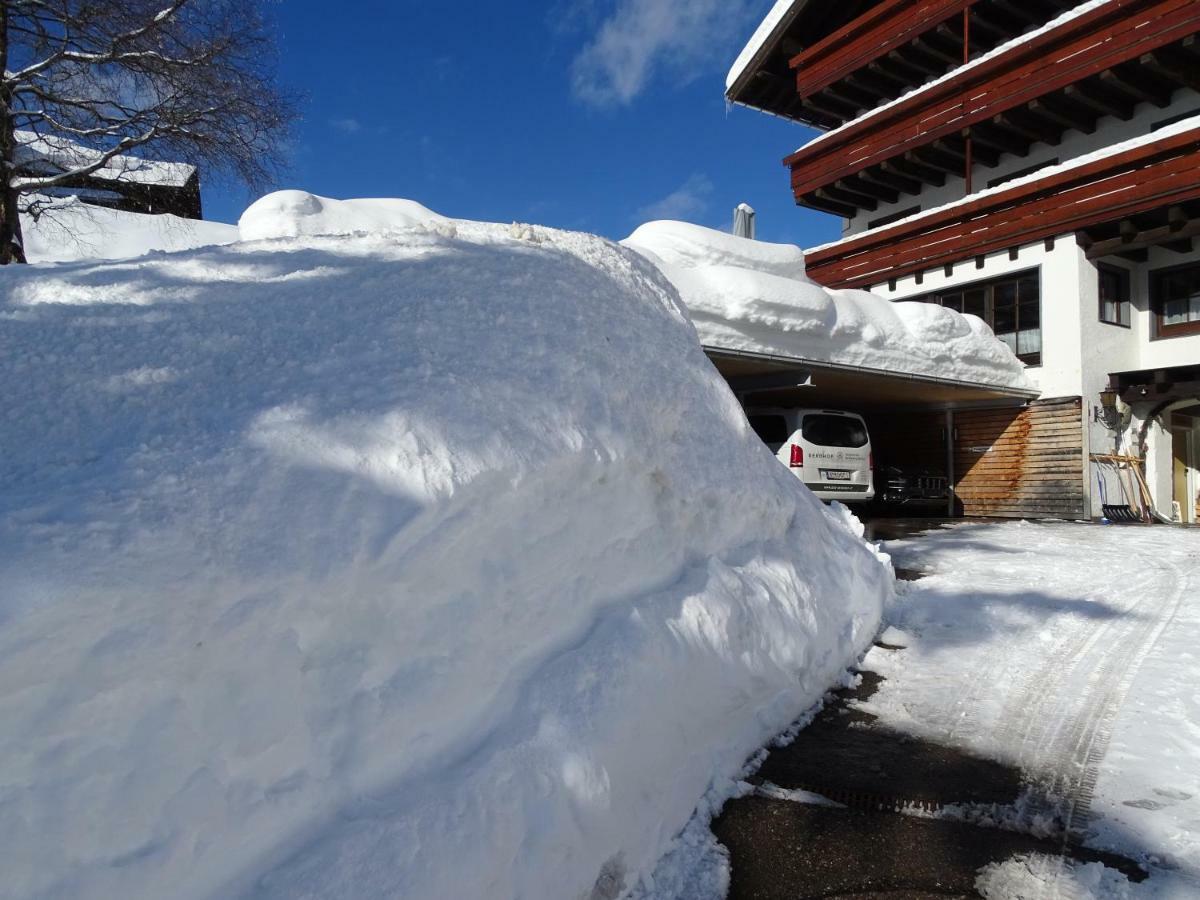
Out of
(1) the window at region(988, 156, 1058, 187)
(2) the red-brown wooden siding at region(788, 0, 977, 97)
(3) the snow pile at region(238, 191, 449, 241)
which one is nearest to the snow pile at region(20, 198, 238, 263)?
(3) the snow pile at region(238, 191, 449, 241)

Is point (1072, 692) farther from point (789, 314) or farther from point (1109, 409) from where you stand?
point (1109, 409)

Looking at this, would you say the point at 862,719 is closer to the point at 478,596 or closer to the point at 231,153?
the point at 478,596

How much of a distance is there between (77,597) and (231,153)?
10.6m

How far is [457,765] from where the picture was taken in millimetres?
2320

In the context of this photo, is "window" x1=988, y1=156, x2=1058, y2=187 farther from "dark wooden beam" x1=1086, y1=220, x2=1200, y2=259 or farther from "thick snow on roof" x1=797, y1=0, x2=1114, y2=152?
"dark wooden beam" x1=1086, y1=220, x2=1200, y2=259

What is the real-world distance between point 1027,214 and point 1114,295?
2.19 meters

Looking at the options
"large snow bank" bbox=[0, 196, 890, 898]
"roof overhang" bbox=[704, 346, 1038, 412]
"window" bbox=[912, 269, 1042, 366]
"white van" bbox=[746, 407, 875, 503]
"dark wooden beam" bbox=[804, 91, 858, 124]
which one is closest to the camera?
"large snow bank" bbox=[0, 196, 890, 898]

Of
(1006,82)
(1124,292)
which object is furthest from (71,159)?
(1124,292)

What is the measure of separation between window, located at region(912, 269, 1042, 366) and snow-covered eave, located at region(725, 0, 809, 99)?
30.7 ft

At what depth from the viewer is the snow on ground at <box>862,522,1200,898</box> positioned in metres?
2.65

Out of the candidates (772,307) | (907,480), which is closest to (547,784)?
(772,307)

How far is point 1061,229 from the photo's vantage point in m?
13.2

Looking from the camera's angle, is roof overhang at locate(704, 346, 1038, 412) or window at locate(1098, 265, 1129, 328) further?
window at locate(1098, 265, 1129, 328)

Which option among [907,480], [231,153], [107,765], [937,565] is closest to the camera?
[107,765]
